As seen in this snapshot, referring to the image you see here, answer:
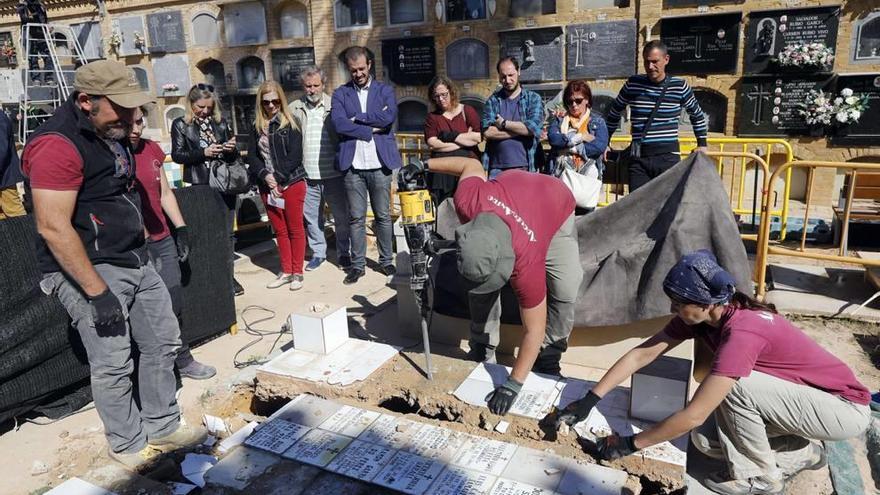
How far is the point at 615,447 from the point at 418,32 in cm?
880

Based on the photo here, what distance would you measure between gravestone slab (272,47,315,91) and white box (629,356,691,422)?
10041mm

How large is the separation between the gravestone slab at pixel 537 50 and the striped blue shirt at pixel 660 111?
475 cm

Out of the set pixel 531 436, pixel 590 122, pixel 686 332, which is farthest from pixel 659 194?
pixel 531 436

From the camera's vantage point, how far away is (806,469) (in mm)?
2588

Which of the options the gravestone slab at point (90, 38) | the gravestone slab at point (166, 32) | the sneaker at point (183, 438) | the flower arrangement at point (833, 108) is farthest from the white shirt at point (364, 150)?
the gravestone slab at point (90, 38)

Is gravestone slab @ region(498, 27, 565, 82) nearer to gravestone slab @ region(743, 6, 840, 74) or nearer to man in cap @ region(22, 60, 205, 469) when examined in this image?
gravestone slab @ region(743, 6, 840, 74)

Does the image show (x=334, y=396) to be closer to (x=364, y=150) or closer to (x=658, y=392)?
(x=658, y=392)

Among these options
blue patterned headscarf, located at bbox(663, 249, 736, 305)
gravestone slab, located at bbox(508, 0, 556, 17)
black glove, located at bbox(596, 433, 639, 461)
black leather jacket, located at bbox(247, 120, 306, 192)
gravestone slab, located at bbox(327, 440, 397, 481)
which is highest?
gravestone slab, located at bbox(508, 0, 556, 17)

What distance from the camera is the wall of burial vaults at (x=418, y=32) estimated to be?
7824 millimetres

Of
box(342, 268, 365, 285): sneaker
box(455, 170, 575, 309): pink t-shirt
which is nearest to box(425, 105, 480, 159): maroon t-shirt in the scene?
box(342, 268, 365, 285): sneaker

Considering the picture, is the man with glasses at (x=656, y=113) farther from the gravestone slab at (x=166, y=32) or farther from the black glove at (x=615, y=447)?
the gravestone slab at (x=166, y=32)

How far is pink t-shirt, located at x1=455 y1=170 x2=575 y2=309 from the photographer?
8.51 ft

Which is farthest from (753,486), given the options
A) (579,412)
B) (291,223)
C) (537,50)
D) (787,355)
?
(537,50)

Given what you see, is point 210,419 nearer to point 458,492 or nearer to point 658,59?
point 458,492
